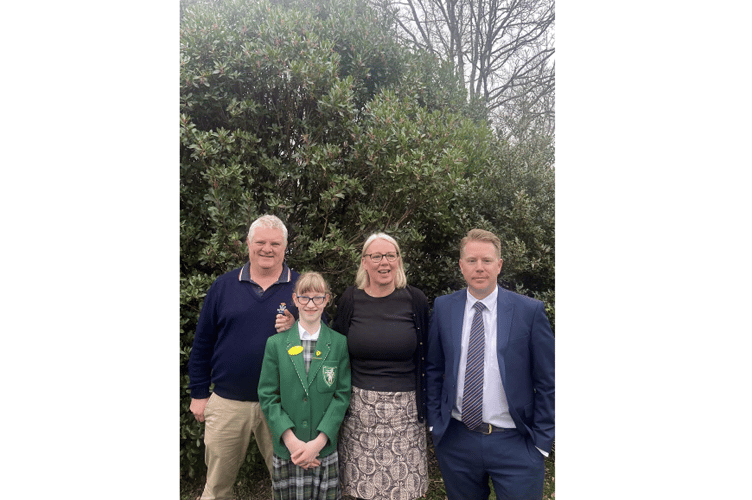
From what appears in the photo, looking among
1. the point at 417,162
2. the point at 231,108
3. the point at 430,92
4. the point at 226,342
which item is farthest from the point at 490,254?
the point at 430,92

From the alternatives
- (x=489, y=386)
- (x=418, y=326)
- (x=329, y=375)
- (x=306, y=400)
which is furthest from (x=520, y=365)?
(x=306, y=400)

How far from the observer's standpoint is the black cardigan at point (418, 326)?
9.22ft

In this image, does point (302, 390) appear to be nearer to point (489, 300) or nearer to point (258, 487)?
point (489, 300)

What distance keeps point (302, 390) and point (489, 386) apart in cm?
114

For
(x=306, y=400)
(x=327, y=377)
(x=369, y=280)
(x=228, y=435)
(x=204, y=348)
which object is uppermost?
(x=369, y=280)

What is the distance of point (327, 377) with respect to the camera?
273 centimetres

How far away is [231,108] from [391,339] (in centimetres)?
219

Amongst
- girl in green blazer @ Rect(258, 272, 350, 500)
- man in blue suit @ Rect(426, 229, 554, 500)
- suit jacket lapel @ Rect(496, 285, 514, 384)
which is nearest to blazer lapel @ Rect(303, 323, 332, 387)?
girl in green blazer @ Rect(258, 272, 350, 500)

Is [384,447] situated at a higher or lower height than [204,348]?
lower

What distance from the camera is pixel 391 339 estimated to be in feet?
8.87

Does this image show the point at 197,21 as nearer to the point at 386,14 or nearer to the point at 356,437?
the point at 386,14

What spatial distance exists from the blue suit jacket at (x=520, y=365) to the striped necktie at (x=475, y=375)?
0.07m

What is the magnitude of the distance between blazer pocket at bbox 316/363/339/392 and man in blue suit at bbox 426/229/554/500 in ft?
1.95

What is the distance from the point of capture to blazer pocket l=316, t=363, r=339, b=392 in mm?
2715
